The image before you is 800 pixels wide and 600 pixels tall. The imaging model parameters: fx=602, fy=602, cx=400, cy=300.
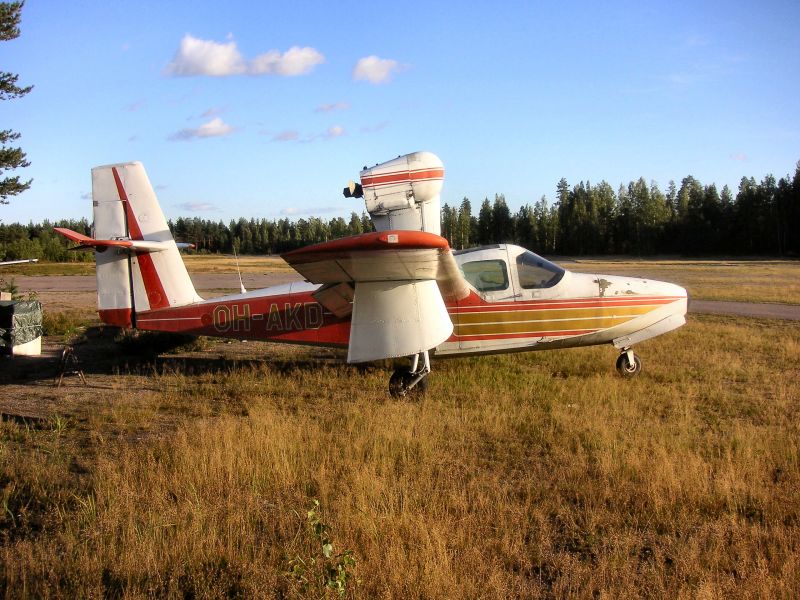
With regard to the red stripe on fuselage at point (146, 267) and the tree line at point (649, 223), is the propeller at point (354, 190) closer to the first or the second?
the red stripe on fuselage at point (146, 267)

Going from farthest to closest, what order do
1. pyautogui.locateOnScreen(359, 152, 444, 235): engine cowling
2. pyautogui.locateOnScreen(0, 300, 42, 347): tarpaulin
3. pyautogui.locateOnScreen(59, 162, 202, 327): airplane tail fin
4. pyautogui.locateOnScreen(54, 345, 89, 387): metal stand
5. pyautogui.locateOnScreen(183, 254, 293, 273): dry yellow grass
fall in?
pyautogui.locateOnScreen(183, 254, 293, 273): dry yellow grass → pyautogui.locateOnScreen(0, 300, 42, 347): tarpaulin → pyautogui.locateOnScreen(54, 345, 89, 387): metal stand → pyautogui.locateOnScreen(59, 162, 202, 327): airplane tail fin → pyautogui.locateOnScreen(359, 152, 444, 235): engine cowling

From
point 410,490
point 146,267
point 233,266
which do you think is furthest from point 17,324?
point 233,266

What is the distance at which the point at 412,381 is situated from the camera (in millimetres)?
8898

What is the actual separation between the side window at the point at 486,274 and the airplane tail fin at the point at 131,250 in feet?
16.0

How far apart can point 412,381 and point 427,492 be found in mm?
3986

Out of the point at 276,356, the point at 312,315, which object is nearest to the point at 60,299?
the point at 276,356

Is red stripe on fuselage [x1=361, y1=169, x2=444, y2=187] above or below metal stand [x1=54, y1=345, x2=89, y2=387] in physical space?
above

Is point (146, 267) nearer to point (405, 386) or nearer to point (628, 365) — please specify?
point (405, 386)

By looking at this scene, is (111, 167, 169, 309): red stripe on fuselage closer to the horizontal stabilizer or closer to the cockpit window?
the horizontal stabilizer

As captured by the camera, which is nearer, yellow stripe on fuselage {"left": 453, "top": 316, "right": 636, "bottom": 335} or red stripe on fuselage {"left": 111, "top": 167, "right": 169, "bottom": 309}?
yellow stripe on fuselage {"left": 453, "top": 316, "right": 636, "bottom": 335}

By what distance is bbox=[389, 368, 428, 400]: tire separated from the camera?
8.84m

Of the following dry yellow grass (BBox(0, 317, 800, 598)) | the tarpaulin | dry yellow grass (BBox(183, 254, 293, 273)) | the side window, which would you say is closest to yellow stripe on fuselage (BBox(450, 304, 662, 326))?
the side window

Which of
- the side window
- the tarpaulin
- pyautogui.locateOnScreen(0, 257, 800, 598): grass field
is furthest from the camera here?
the tarpaulin

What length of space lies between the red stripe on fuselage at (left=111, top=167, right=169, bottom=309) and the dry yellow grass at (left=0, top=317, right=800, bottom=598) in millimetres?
1840
